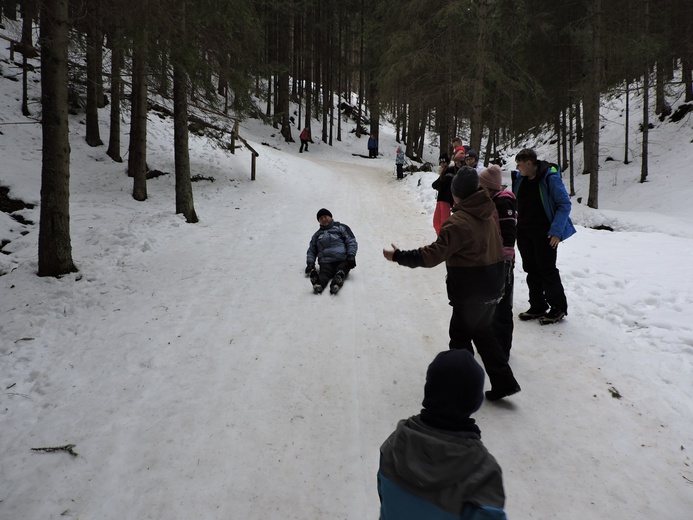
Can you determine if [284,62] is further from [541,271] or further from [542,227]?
[541,271]

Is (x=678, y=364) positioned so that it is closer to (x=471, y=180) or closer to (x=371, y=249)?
(x=471, y=180)

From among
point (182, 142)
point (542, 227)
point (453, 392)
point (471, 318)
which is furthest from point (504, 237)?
point (182, 142)

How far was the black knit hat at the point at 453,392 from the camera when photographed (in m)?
1.58

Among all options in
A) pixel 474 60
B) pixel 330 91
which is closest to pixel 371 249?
pixel 474 60

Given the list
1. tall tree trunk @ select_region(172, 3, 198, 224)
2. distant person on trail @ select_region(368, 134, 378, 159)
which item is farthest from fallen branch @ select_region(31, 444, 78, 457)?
distant person on trail @ select_region(368, 134, 378, 159)

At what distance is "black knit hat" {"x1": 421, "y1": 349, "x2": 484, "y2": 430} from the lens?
158cm

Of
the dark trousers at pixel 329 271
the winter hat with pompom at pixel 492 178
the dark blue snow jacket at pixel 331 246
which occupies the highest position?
the winter hat with pompom at pixel 492 178

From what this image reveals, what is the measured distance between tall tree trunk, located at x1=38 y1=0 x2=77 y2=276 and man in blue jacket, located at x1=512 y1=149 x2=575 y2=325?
21.8ft

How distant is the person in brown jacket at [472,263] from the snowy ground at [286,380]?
58 cm

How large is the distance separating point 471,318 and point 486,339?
26 centimetres

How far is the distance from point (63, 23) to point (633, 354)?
8850mm

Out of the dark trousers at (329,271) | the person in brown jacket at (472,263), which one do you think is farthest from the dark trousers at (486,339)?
the dark trousers at (329,271)

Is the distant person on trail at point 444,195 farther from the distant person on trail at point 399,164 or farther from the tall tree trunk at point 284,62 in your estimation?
the tall tree trunk at point 284,62

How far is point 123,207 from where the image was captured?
34.3ft
